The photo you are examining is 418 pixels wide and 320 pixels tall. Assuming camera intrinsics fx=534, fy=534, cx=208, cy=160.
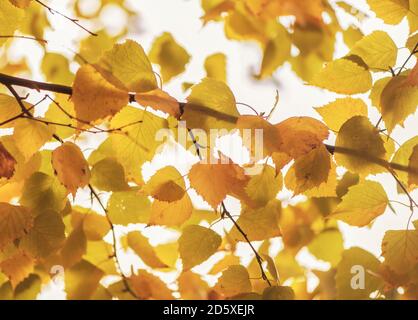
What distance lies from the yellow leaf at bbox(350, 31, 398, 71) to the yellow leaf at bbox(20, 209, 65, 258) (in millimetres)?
376

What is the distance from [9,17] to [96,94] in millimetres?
154

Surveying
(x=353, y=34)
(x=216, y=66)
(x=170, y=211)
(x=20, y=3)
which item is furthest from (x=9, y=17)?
(x=353, y=34)

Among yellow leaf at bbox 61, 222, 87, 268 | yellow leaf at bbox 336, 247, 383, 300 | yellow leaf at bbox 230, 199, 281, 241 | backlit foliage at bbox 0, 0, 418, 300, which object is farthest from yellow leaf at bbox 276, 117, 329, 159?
yellow leaf at bbox 61, 222, 87, 268

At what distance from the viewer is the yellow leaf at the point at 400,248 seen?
0.57 metres

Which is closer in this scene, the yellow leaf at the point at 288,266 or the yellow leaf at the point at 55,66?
the yellow leaf at the point at 55,66

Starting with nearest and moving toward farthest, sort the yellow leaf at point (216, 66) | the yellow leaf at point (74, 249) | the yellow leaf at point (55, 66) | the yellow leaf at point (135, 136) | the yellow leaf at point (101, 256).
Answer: the yellow leaf at point (135, 136) → the yellow leaf at point (74, 249) → the yellow leaf at point (101, 256) → the yellow leaf at point (55, 66) → the yellow leaf at point (216, 66)

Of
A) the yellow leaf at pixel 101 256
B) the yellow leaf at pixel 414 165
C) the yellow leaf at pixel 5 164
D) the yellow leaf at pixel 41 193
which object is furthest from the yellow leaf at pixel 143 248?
the yellow leaf at pixel 414 165

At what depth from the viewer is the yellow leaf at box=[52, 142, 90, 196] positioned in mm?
554

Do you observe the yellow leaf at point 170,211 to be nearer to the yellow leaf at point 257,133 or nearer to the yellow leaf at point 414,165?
the yellow leaf at point 257,133

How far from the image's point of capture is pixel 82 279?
812mm

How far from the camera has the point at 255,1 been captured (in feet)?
3.13

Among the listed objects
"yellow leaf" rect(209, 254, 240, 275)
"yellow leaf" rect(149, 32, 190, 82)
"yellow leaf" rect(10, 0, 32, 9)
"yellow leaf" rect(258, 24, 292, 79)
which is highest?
"yellow leaf" rect(258, 24, 292, 79)

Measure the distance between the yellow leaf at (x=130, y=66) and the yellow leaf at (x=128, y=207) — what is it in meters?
0.20

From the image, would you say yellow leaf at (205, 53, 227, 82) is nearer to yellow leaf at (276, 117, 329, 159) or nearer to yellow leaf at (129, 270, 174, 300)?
yellow leaf at (129, 270, 174, 300)
